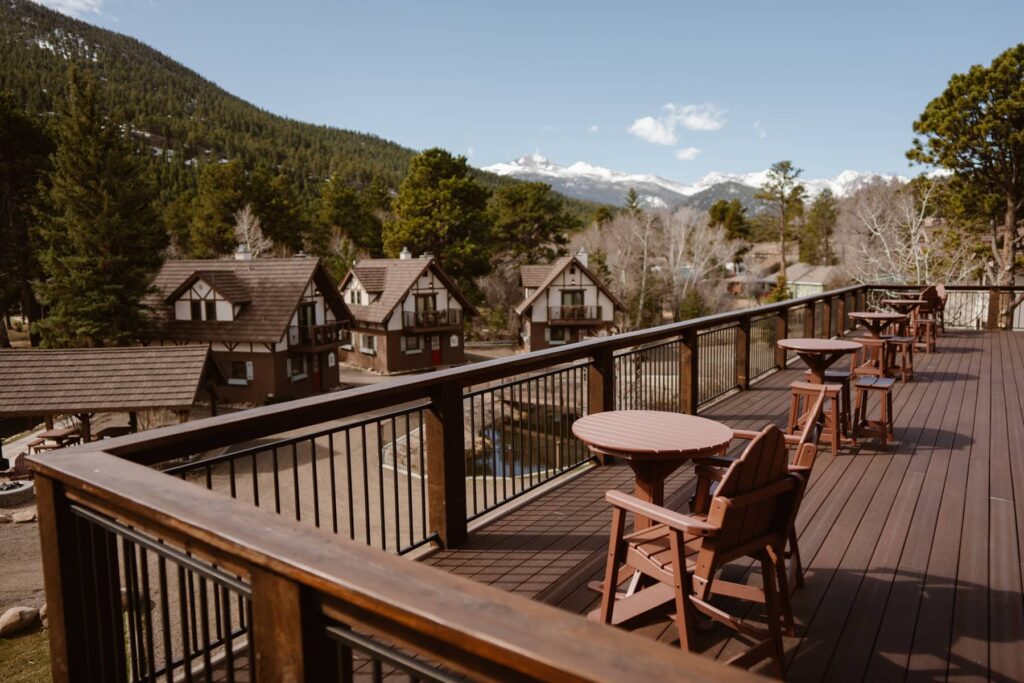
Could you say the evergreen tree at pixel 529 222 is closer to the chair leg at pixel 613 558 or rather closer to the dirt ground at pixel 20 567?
the dirt ground at pixel 20 567

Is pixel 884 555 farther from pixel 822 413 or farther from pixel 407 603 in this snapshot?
pixel 407 603

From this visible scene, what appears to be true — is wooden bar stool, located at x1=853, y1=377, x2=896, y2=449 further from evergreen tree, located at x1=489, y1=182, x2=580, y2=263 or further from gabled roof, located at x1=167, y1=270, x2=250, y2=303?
evergreen tree, located at x1=489, y1=182, x2=580, y2=263

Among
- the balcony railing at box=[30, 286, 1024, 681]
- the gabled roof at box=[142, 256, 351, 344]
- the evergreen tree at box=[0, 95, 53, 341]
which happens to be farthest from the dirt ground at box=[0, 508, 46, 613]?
the evergreen tree at box=[0, 95, 53, 341]

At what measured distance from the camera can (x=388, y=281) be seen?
127ft

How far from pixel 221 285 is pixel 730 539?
33.1m

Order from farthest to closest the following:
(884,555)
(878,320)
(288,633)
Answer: (878,320)
(884,555)
(288,633)

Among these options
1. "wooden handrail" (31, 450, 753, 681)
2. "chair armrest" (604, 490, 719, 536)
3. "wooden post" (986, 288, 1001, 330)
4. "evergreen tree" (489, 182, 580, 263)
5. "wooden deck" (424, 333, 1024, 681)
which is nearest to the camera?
"wooden handrail" (31, 450, 753, 681)

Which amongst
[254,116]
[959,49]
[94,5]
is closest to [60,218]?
[959,49]

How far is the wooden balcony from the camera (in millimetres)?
40375

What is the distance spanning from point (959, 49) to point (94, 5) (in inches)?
5799

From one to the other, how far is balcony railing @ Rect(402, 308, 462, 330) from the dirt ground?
2225cm

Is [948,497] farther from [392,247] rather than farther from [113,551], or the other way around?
[392,247]

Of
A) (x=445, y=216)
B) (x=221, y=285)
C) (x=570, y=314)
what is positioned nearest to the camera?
(x=221, y=285)

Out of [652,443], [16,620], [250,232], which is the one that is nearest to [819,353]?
[652,443]
